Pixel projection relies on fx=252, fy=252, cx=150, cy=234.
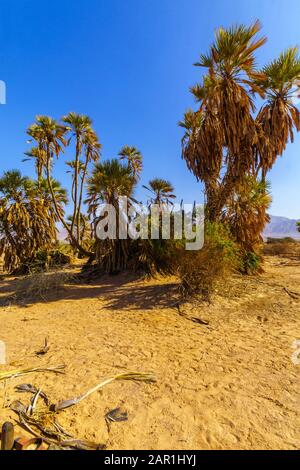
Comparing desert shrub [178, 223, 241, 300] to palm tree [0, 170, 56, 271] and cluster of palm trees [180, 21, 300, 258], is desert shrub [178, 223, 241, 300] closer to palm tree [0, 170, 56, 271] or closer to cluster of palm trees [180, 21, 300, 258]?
cluster of palm trees [180, 21, 300, 258]

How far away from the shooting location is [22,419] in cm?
287

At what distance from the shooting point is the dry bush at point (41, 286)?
910cm

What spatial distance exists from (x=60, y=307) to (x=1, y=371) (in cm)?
374

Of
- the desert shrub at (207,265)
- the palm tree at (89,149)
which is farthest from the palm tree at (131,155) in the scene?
the desert shrub at (207,265)

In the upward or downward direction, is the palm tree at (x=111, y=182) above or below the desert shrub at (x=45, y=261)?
above

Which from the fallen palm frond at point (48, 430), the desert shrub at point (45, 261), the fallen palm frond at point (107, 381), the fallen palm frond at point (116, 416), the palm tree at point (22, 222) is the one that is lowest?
the fallen palm frond at point (116, 416)

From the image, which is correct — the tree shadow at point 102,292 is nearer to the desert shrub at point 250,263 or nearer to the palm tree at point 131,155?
the desert shrub at point 250,263

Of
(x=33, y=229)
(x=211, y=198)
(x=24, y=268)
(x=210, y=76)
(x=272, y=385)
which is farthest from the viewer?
(x=24, y=268)

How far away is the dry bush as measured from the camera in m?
9.10

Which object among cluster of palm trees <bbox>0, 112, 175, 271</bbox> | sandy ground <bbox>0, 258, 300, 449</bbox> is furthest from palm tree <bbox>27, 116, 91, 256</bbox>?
sandy ground <bbox>0, 258, 300, 449</bbox>

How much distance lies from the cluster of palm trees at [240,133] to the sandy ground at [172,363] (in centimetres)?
305

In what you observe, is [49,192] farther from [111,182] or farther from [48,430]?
[48,430]

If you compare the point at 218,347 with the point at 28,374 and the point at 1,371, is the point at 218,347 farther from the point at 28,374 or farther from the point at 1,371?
the point at 1,371
